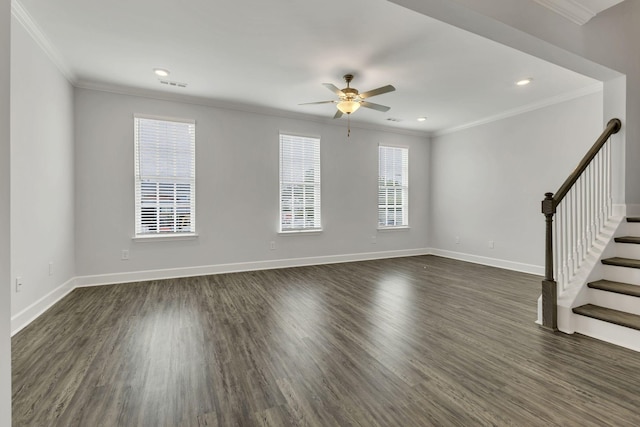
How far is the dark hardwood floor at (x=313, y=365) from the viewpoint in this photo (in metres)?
1.60

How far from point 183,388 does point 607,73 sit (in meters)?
4.74

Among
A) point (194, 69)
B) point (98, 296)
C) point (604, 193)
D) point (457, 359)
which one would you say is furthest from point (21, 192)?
point (604, 193)

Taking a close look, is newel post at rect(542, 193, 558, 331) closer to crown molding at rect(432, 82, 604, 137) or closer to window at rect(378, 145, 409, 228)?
crown molding at rect(432, 82, 604, 137)

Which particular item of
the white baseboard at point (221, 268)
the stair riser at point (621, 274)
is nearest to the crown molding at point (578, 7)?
the stair riser at point (621, 274)

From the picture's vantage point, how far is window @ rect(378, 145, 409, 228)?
21.5 feet

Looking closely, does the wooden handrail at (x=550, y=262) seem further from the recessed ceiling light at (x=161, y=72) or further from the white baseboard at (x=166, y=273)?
the recessed ceiling light at (x=161, y=72)

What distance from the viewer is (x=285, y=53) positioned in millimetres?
3365

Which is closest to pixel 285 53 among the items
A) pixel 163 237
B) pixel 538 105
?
pixel 163 237

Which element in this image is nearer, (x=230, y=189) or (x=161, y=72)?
(x=161, y=72)

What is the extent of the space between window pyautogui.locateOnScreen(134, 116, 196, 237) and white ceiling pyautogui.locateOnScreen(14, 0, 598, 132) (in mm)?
625

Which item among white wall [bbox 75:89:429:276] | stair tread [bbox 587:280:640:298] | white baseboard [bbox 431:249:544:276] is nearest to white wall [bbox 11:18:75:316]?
white wall [bbox 75:89:429:276]

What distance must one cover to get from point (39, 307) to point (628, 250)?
236 inches

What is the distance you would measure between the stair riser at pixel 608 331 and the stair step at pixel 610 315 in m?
0.04

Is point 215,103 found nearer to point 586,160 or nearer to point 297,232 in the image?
point 297,232
